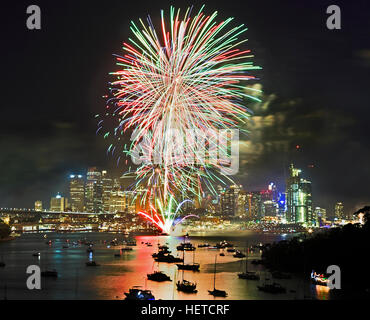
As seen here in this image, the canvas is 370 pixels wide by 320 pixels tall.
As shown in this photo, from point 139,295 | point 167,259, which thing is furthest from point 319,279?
point 167,259

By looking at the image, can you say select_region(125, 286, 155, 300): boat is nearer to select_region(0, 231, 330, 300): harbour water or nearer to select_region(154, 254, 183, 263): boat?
select_region(0, 231, 330, 300): harbour water

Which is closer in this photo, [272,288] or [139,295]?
[139,295]

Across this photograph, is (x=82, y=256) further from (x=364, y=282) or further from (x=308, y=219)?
(x=308, y=219)

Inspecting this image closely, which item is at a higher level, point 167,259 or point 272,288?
point 272,288

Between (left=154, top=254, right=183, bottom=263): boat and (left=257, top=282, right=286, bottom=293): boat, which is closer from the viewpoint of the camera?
(left=257, top=282, right=286, bottom=293): boat

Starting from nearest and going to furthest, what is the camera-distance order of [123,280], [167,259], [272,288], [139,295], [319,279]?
[139,295] < [272,288] < [319,279] < [123,280] < [167,259]

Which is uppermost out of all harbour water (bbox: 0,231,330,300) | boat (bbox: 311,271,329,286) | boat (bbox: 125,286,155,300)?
boat (bbox: 125,286,155,300)

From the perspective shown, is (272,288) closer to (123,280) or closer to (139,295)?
(139,295)

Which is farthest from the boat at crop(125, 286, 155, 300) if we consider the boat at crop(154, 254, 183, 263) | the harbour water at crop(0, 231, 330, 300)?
the boat at crop(154, 254, 183, 263)

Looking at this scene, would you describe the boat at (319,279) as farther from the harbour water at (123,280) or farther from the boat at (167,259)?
the boat at (167,259)
